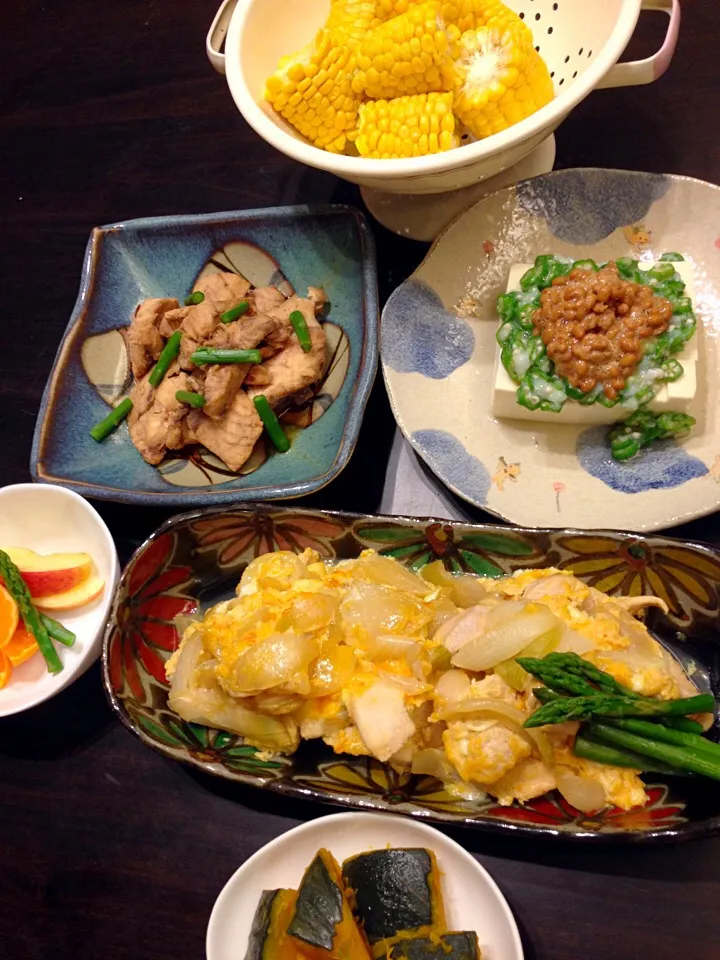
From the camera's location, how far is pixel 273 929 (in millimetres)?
1522

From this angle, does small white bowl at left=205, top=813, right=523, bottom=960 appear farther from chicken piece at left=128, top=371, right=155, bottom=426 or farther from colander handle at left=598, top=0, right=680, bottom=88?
colander handle at left=598, top=0, right=680, bottom=88

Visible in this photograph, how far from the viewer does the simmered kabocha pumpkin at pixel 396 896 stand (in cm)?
151

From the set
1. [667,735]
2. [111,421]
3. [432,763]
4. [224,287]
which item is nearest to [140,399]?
[111,421]

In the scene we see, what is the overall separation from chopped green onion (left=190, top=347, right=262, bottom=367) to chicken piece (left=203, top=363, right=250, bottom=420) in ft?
0.06

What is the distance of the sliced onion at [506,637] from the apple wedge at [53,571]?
3.63 ft

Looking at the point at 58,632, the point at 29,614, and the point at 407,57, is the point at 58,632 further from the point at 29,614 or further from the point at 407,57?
the point at 407,57

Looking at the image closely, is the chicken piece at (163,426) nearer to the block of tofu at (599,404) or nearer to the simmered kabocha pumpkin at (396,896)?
the block of tofu at (599,404)

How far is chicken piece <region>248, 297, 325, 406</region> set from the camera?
2107 mm

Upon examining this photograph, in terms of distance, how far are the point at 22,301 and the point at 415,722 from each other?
2141 mm

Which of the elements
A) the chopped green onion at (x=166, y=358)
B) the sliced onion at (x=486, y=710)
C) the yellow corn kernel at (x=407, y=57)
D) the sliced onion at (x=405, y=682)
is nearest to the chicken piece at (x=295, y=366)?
the chopped green onion at (x=166, y=358)

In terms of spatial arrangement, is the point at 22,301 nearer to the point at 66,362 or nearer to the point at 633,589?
the point at 66,362

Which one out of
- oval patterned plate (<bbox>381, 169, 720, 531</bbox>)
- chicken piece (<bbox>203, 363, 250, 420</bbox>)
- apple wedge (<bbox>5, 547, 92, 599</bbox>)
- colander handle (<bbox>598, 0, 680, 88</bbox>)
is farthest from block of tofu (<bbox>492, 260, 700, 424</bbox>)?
apple wedge (<bbox>5, 547, 92, 599</bbox>)

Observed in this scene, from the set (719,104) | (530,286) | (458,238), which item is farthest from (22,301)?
(719,104)

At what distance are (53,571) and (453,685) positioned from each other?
116 centimetres
